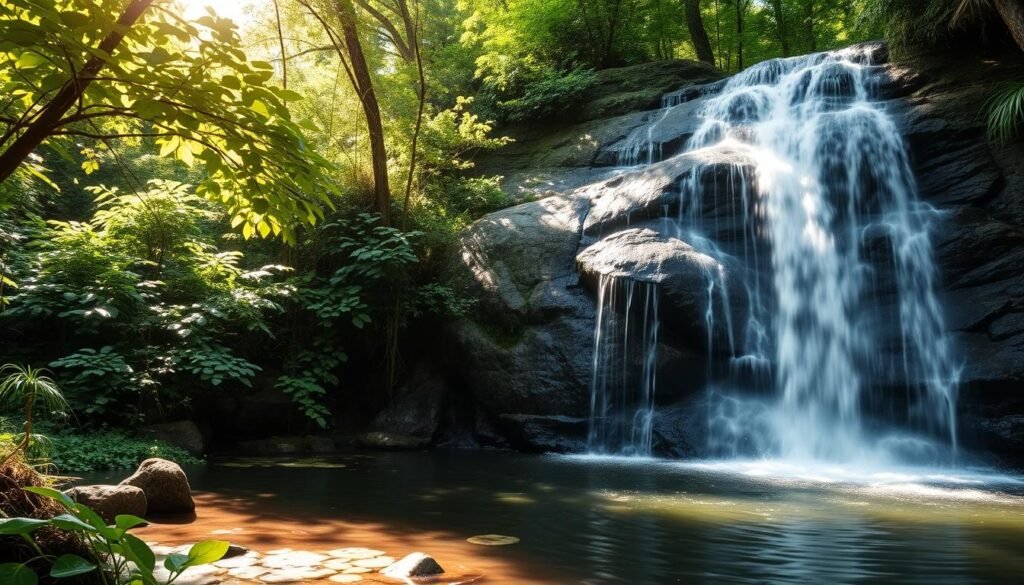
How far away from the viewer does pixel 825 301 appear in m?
9.12

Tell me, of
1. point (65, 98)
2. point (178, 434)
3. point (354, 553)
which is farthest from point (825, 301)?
point (65, 98)

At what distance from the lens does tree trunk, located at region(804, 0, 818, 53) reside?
20.7m

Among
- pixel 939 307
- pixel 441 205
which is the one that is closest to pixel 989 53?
pixel 939 307

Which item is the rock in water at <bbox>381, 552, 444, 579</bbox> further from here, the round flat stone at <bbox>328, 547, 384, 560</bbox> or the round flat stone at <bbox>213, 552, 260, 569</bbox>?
the round flat stone at <bbox>213, 552, 260, 569</bbox>

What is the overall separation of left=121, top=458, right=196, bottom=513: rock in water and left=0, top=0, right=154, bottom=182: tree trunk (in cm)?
349


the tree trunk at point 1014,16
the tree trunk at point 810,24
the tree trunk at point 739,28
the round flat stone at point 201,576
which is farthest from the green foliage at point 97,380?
the tree trunk at point 810,24

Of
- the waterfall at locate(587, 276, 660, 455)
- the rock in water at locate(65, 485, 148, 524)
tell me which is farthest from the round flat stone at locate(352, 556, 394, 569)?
the waterfall at locate(587, 276, 660, 455)

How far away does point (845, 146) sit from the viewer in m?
10.3

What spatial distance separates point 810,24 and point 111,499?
77.0ft

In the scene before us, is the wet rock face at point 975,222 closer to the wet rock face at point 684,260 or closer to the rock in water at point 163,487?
the wet rock face at point 684,260

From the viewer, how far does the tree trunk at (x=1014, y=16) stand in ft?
29.4

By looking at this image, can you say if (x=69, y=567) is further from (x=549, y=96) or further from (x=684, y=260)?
(x=549, y=96)

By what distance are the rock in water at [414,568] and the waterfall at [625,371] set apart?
19.1 feet

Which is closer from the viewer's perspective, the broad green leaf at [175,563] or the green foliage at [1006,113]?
the broad green leaf at [175,563]
